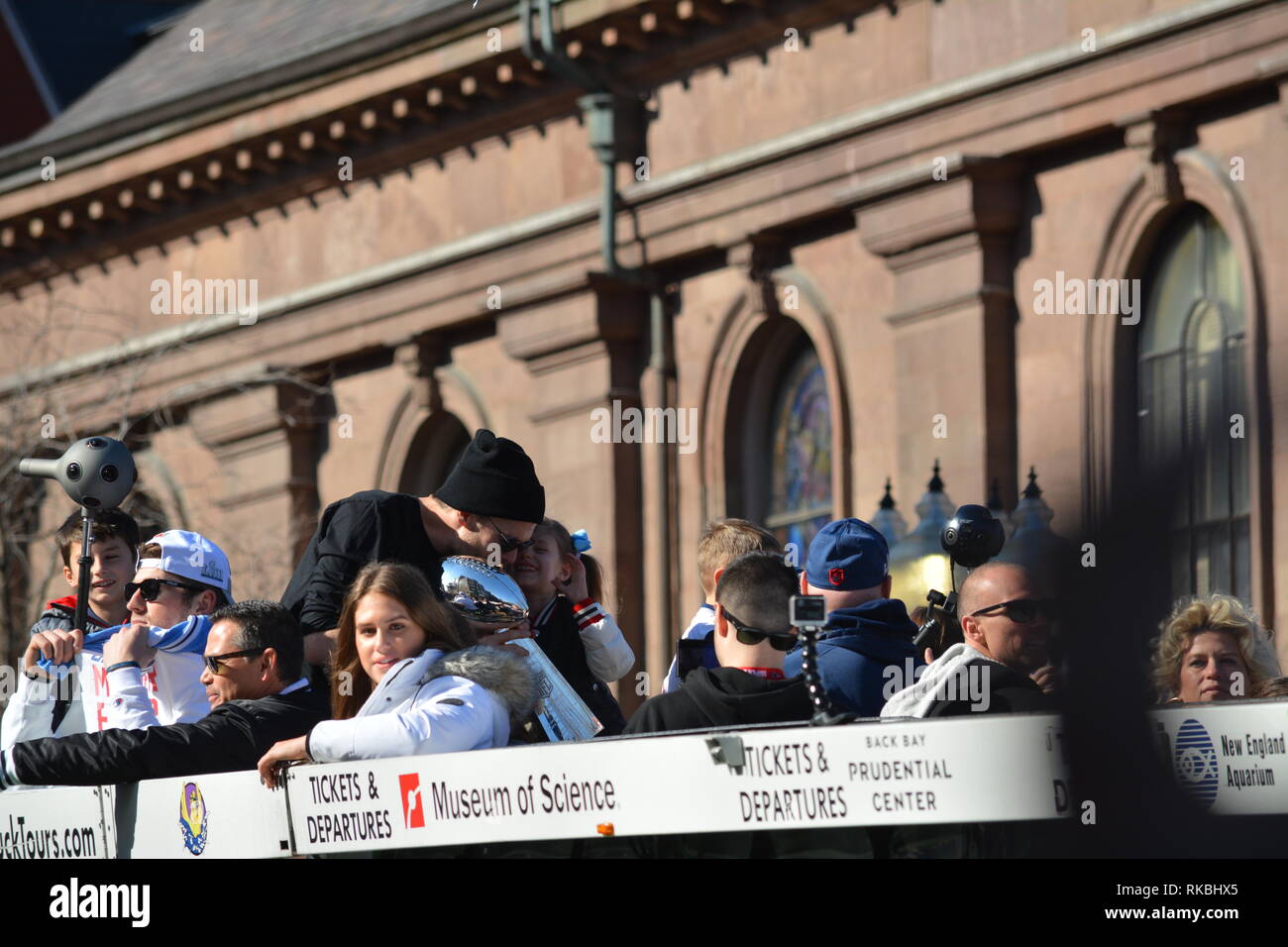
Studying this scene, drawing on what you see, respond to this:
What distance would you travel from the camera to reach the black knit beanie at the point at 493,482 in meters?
7.35

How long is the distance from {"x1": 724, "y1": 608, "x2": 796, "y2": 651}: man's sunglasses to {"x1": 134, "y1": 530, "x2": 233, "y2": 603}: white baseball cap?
7.28 feet

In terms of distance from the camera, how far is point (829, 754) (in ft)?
15.4

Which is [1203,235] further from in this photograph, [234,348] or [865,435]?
[234,348]

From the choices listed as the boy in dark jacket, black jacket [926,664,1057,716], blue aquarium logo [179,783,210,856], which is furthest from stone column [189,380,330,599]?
black jacket [926,664,1057,716]

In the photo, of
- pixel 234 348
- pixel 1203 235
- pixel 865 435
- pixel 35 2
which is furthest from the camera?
pixel 35 2

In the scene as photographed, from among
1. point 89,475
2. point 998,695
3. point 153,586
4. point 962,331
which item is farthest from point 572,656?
point 962,331

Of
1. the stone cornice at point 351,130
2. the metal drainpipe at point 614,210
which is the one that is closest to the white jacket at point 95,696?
the stone cornice at point 351,130

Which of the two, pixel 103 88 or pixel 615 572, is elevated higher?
pixel 103 88

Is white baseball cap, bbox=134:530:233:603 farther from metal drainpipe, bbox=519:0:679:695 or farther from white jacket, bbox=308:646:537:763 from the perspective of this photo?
metal drainpipe, bbox=519:0:679:695

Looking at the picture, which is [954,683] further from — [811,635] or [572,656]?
[572,656]

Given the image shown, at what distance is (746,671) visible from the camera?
6172 mm

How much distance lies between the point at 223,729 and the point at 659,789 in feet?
6.80
